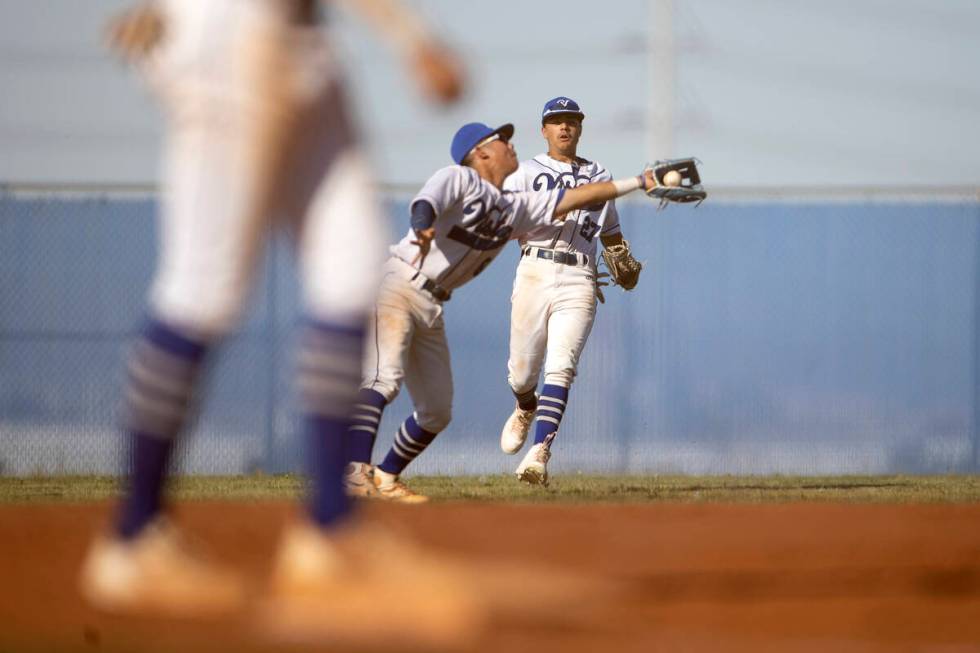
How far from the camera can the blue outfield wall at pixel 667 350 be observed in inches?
522

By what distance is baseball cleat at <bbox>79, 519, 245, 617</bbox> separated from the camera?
3.44 meters

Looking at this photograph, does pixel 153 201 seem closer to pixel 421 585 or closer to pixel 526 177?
pixel 526 177

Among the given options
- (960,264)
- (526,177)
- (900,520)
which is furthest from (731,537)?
(960,264)

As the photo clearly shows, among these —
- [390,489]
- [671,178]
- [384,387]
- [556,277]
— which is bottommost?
[390,489]

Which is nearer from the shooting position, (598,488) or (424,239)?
(424,239)

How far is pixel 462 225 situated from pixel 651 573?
154 inches

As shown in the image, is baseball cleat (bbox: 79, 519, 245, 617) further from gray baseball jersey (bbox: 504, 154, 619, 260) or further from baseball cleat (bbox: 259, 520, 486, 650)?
gray baseball jersey (bbox: 504, 154, 619, 260)

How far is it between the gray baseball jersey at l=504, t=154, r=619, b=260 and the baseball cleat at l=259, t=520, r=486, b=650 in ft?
22.9

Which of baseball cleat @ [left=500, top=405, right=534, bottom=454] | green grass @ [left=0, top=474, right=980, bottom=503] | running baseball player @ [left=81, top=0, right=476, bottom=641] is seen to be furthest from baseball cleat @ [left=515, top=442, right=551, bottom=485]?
running baseball player @ [left=81, top=0, right=476, bottom=641]

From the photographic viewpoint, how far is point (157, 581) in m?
3.44

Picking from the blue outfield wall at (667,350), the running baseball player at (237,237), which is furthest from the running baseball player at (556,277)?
the running baseball player at (237,237)

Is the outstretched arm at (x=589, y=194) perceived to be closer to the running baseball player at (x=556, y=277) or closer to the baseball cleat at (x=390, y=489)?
the baseball cleat at (x=390, y=489)

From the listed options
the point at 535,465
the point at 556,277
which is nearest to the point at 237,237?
the point at 535,465

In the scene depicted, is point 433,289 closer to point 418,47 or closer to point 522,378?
point 522,378
